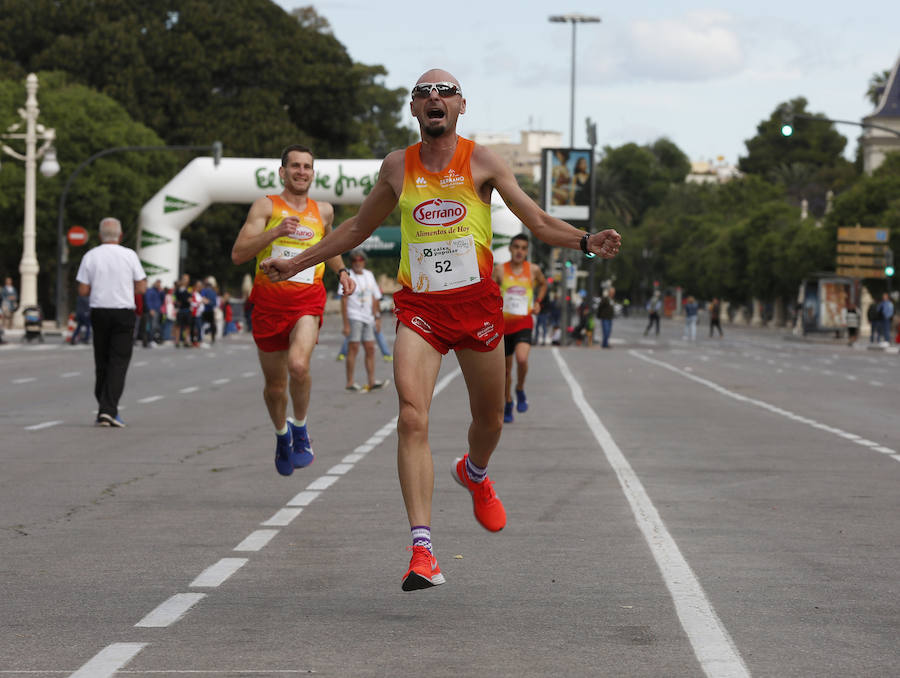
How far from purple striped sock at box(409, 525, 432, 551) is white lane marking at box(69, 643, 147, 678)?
1264 mm

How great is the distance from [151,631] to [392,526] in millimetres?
3068

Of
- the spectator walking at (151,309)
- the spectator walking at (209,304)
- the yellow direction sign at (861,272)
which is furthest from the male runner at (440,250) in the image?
the yellow direction sign at (861,272)

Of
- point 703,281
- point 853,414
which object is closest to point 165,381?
point 853,414

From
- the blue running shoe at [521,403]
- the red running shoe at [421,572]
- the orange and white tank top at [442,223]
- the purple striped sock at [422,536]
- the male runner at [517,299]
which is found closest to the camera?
the red running shoe at [421,572]

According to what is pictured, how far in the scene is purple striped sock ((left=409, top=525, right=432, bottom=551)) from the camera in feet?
21.9

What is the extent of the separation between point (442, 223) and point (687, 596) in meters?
1.82

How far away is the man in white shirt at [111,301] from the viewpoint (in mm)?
15812

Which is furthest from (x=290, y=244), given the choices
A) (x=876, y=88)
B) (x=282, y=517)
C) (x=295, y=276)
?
(x=876, y=88)

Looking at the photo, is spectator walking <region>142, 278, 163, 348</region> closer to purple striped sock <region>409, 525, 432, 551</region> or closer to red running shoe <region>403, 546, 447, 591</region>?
purple striped sock <region>409, 525, 432, 551</region>

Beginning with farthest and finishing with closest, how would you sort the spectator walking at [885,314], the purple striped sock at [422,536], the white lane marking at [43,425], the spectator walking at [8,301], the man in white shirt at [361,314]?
the spectator walking at [885,314] < the spectator walking at [8,301] < the man in white shirt at [361,314] < the white lane marking at [43,425] < the purple striped sock at [422,536]

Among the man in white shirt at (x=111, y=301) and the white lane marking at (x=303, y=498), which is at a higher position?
the man in white shirt at (x=111, y=301)

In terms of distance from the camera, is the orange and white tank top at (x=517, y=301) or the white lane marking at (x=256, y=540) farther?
the orange and white tank top at (x=517, y=301)

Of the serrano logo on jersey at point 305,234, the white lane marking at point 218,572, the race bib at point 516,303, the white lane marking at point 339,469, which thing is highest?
the serrano logo on jersey at point 305,234

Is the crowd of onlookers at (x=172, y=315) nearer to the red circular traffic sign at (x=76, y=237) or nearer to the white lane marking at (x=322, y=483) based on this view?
the red circular traffic sign at (x=76, y=237)
